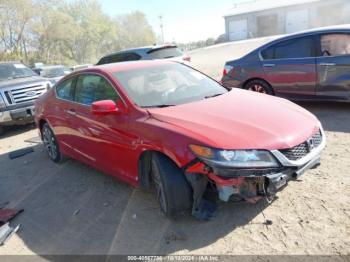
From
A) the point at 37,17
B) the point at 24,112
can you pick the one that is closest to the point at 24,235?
the point at 24,112

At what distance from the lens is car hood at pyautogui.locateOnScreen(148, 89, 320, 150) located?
3125 millimetres

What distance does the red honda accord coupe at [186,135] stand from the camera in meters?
3.09

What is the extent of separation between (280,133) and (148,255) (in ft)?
5.36

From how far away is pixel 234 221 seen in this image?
11.4 ft

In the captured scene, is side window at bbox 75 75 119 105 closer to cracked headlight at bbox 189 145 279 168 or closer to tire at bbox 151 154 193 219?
tire at bbox 151 154 193 219

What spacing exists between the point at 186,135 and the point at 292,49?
4645mm

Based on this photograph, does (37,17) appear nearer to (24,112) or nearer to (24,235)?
(24,112)

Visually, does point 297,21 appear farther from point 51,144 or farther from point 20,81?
point 51,144

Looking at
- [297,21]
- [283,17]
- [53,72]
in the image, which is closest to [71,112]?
[53,72]

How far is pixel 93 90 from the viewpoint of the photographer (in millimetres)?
4668

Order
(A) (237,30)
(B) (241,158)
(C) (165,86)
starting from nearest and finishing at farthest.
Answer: (B) (241,158) < (C) (165,86) < (A) (237,30)

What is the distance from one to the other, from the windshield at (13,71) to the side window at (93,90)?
5739 mm

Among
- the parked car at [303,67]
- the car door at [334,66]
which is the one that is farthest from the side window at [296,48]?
the car door at [334,66]

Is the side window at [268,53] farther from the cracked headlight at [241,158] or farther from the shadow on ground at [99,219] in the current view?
the cracked headlight at [241,158]
